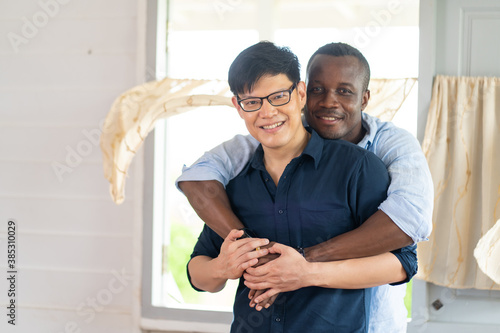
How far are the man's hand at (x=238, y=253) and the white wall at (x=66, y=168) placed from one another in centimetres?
175

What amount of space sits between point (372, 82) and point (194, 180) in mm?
1535

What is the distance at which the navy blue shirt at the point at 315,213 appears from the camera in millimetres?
1245

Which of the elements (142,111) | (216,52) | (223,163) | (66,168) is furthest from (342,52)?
(66,168)

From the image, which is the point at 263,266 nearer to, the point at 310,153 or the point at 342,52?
the point at 310,153

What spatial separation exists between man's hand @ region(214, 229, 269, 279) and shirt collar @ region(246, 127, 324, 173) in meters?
0.20

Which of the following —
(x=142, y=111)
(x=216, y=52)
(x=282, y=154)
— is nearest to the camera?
(x=282, y=154)

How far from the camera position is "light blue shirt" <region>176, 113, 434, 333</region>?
3.93 ft

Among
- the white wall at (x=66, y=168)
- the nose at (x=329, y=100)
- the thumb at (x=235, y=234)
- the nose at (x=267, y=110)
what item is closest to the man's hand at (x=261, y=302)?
the thumb at (x=235, y=234)

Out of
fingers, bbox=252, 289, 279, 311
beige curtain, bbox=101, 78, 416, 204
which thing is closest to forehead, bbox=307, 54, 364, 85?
fingers, bbox=252, 289, 279, 311

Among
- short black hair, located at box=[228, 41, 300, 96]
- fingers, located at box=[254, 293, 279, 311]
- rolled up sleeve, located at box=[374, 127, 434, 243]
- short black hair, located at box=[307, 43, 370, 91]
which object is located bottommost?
fingers, located at box=[254, 293, 279, 311]

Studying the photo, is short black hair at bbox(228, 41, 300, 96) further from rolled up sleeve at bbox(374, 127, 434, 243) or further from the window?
the window

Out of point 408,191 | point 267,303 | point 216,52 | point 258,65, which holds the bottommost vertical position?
point 267,303

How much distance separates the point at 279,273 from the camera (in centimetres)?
120

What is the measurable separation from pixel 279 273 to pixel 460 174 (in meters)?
1.75
